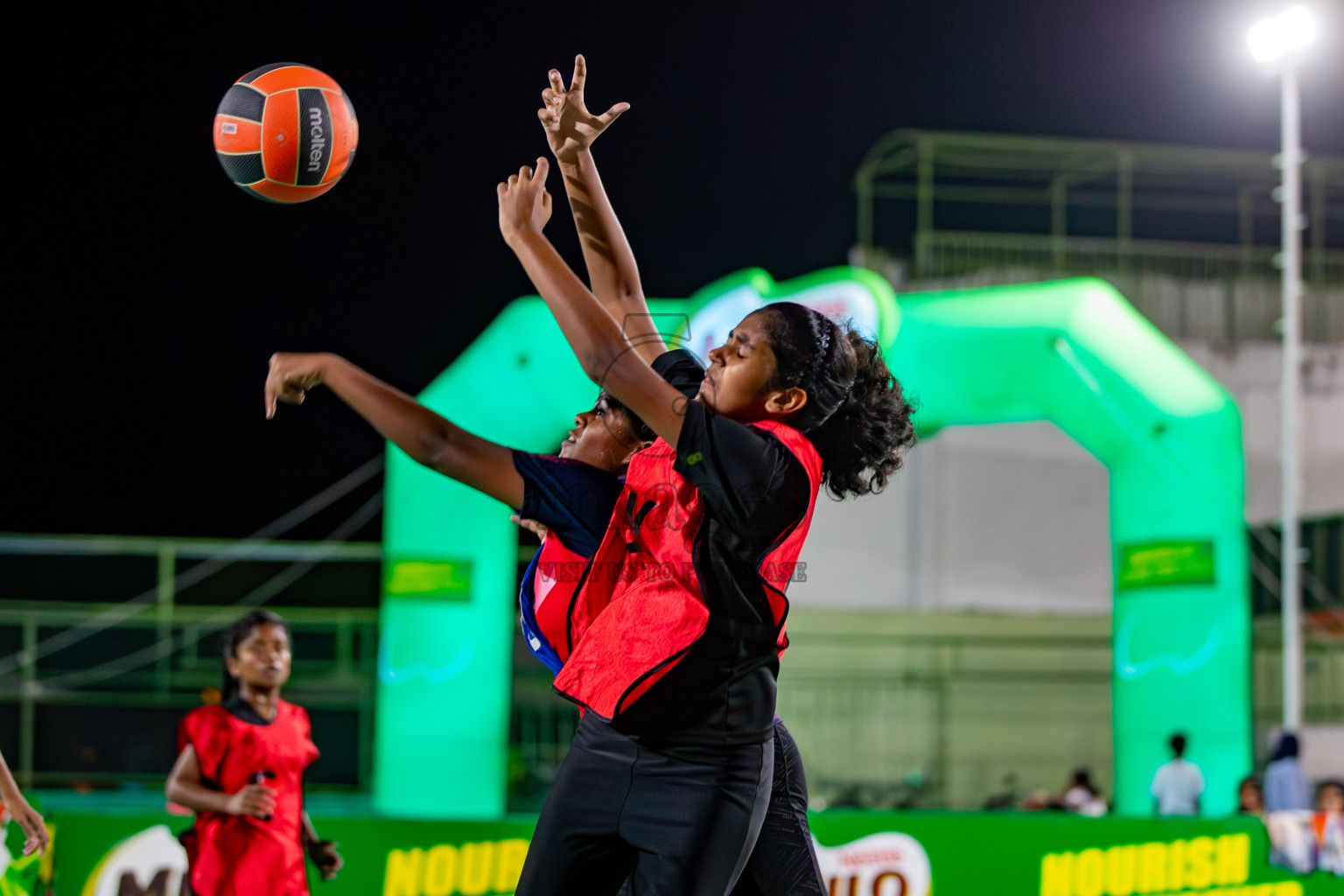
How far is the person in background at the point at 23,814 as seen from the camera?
11.8ft

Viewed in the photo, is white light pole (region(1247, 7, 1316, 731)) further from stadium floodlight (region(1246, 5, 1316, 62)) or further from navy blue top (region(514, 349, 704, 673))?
navy blue top (region(514, 349, 704, 673))

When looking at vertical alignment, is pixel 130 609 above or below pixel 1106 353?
below

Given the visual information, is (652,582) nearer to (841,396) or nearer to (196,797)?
(841,396)

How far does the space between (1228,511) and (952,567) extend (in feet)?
25.9

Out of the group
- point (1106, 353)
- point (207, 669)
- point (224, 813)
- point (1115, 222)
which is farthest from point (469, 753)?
point (1115, 222)

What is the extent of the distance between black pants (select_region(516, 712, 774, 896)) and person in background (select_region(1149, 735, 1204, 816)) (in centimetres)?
779

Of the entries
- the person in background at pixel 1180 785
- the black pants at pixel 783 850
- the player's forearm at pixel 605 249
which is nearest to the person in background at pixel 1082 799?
the person in background at pixel 1180 785

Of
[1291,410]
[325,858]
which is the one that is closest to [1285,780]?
[1291,410]

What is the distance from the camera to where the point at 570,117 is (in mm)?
2744

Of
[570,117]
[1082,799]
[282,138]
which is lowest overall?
[1082,799]

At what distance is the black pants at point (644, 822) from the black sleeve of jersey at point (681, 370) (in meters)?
0.65

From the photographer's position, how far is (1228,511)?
30.8 ft

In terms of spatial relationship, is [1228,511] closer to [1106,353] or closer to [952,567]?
[1106,353]

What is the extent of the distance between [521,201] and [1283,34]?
11.8 m
